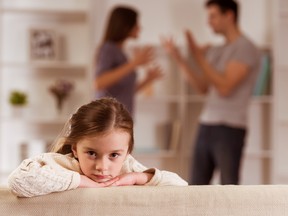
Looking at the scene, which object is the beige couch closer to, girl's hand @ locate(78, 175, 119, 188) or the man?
girl's hand @ locate(78, 175, 119, 188)

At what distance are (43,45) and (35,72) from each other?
0.21 metres

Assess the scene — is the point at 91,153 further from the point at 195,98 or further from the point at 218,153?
the point at 195,98

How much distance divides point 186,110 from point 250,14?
80cm

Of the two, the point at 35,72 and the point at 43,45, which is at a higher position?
the point at 43,45

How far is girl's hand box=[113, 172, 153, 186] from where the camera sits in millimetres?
1562

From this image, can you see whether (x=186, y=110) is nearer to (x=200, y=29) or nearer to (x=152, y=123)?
(x=152, y=123)

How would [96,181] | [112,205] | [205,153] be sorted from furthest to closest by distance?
[205,153] → [96,181] → [112,205]

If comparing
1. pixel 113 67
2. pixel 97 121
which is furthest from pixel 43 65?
pixel 97 121

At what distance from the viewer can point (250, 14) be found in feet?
16.1

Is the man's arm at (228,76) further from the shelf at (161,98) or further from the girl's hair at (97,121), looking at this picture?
the girl's hair at (97,121)

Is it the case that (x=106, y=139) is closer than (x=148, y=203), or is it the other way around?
(x=148, y=203)

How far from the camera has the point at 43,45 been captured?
15.6 feet

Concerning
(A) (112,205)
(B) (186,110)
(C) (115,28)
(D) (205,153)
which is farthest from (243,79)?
(A) (112,205)

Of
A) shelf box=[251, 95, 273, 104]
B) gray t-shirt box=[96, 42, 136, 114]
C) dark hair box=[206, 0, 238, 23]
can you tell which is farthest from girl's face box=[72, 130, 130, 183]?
shelf box=[251, 95, 273, 104]
